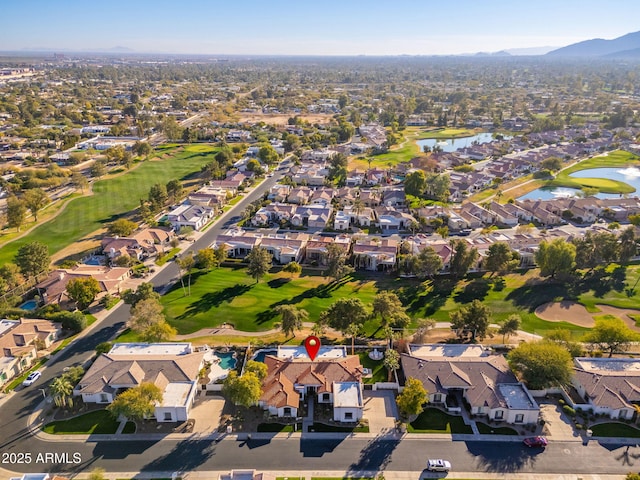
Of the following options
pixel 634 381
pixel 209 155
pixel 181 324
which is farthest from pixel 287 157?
pixel 634 381

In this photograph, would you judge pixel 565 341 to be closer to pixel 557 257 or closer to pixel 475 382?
pixel 475 382

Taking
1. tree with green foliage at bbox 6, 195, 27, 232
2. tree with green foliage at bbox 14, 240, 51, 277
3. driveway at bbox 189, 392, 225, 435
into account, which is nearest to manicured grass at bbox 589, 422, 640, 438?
driveway at bbox 189, 392, 225, 435

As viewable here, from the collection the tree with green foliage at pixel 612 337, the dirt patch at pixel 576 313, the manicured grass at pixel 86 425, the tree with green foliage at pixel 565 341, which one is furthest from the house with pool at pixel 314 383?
the dirt patch at pixel 576 313

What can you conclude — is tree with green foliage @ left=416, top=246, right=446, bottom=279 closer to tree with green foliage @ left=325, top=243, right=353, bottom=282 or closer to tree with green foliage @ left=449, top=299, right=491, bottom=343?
tree with green foliage @ left=325, top=243, right=353, bottom=282

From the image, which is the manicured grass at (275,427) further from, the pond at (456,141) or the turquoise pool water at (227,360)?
the pond at (456,141)

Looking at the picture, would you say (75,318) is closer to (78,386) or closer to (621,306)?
(78,386)

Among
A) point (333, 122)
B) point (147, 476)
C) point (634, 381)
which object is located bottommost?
point (147, 476)

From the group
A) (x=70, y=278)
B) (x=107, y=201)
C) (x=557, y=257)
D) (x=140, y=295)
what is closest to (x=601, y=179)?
(x=557, y=257)
